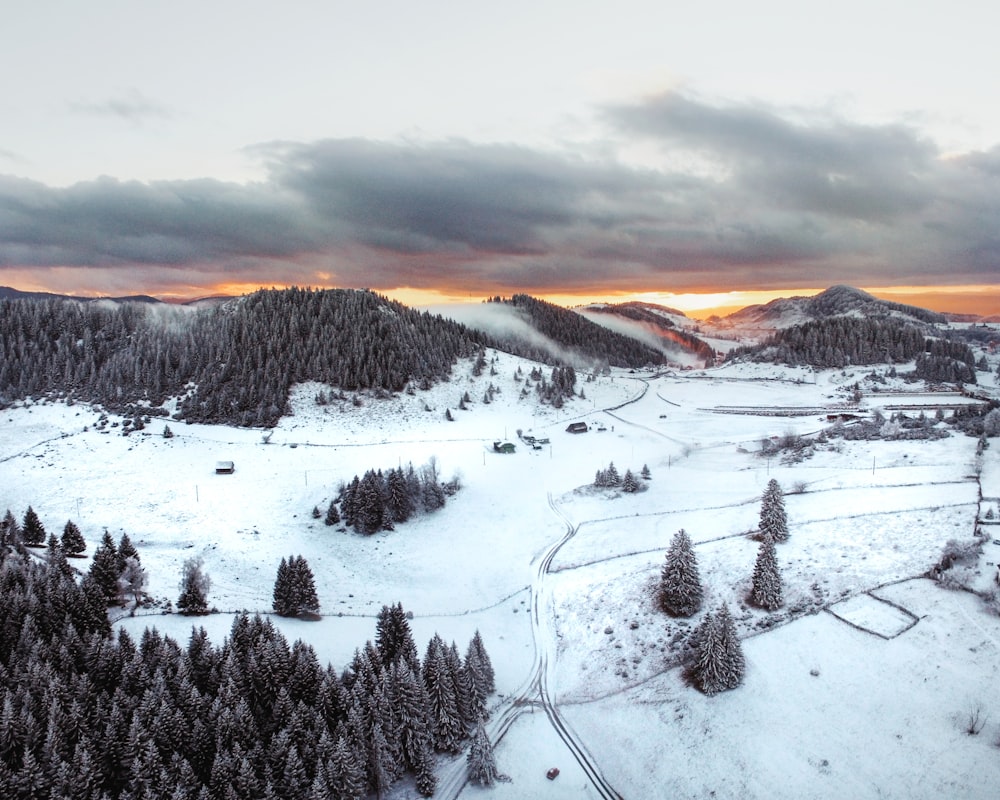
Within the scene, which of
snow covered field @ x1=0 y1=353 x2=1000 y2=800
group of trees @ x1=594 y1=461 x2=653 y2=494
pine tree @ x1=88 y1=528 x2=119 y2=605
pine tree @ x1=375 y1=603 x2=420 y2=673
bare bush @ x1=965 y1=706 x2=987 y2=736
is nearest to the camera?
bare bush @ x1=965 y1=706 x2=987 y2=736

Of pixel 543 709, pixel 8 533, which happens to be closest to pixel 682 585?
pixel 543 709

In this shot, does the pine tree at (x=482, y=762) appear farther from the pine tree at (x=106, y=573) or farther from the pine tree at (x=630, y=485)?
the pine tree at (x=630, y=485)

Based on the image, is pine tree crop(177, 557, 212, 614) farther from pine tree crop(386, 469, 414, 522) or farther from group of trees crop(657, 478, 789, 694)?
group of trees crop(657, 478, 789, 694)

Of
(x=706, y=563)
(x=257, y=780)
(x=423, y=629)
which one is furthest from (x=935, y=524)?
(x=257, y=780)

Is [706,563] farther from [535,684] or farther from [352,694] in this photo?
[352,694]

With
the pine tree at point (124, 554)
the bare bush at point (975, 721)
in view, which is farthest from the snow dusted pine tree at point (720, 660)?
the pine tree at point (124, 554)

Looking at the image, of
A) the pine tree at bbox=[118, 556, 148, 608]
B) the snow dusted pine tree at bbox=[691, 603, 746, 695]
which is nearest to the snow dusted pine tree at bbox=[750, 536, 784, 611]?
the snow dusted pine tree at bbox=[691, 603, 746, 695]

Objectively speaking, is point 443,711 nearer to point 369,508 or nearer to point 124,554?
point 369,508
